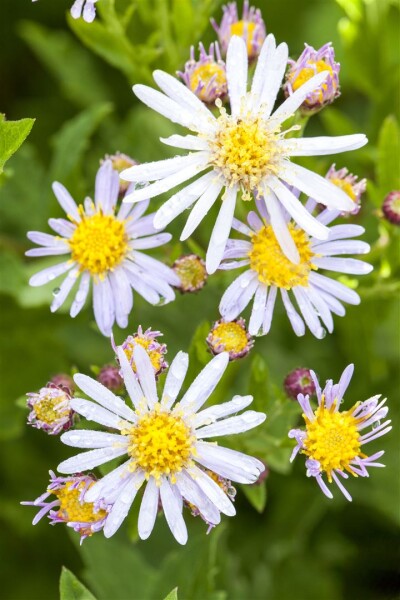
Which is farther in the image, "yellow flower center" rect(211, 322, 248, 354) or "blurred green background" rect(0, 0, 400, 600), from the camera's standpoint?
"blurred green background" rect(0, 0, 400, 600)

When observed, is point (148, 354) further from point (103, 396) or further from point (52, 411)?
point (52, 411)

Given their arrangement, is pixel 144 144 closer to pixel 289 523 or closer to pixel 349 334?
pixel 349 334

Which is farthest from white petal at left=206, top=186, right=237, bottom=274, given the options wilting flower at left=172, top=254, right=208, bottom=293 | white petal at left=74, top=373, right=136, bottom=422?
white petal at left=74, top=373, right=136, bottom=422

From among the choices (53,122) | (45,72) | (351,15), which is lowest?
(351,15)

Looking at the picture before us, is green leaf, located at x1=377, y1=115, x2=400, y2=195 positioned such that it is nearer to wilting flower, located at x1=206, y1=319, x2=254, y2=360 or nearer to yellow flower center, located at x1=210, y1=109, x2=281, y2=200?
yellow flower center, located at x1=210, y1=109, x2=281, y2=200

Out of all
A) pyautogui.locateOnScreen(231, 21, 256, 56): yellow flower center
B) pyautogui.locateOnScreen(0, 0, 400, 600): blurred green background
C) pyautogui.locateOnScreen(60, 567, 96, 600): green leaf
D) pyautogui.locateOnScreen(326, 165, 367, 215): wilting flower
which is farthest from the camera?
pyautogui.locateOnScreen(0, 0, 400, 600): blurred green background

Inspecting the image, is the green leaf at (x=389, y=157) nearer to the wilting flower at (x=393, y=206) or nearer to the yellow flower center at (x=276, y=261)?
the wilting flower at (x=393, y=206)

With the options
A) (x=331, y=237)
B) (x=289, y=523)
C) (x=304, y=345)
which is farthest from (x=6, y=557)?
(x=331, y=237)

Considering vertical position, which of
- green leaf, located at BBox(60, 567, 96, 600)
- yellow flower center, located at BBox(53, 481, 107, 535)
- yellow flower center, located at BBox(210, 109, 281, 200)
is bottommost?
green leaf, located at BBox(60, 567, 96, 600)
